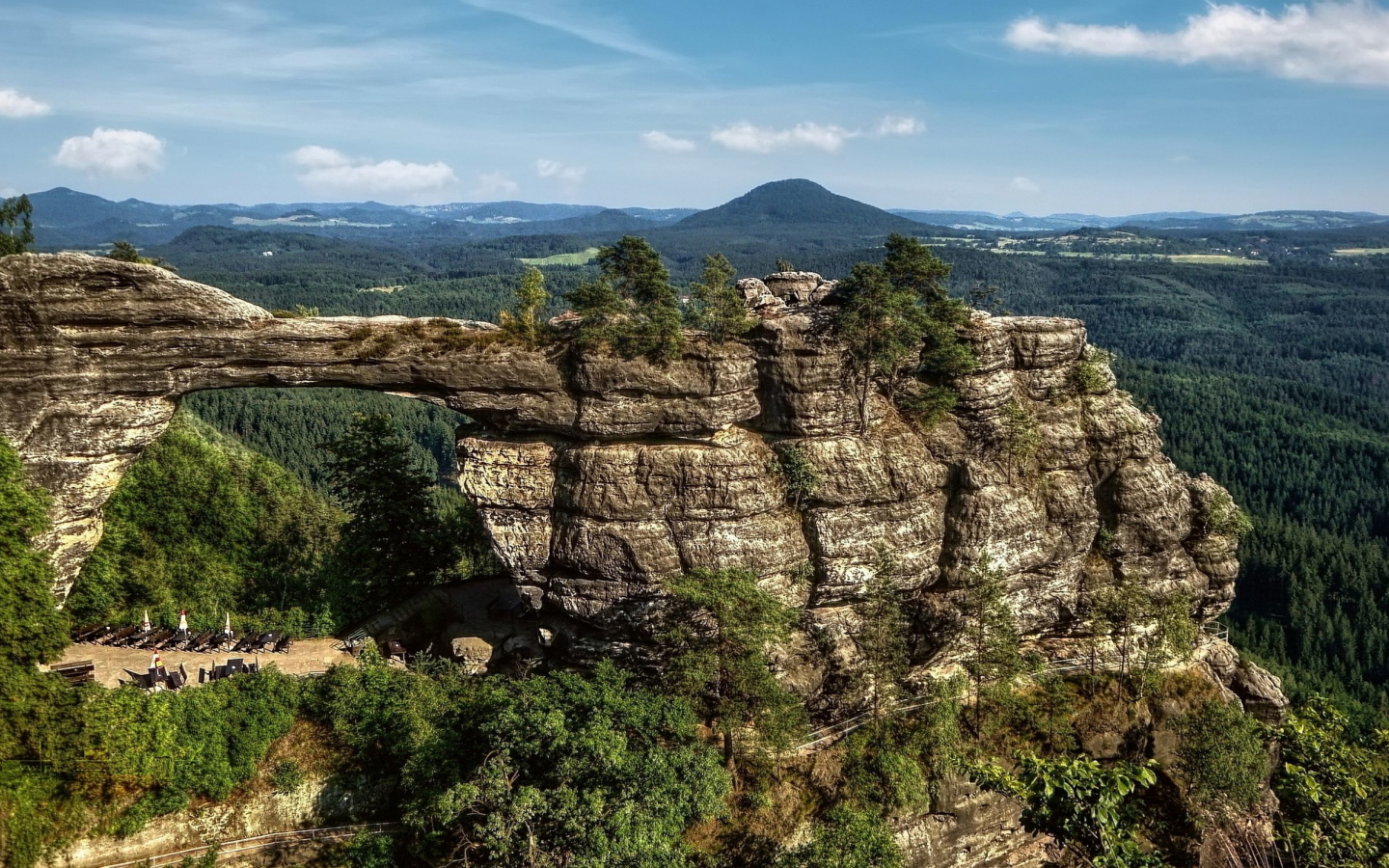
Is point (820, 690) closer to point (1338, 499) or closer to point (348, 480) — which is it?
point (348, 480)

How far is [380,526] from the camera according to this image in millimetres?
38344

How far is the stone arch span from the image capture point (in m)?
29.2

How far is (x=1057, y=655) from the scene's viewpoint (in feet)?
120

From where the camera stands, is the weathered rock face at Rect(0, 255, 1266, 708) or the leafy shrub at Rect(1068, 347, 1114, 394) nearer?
the weathered rock face at Rect(0, 255, 1266, 708)

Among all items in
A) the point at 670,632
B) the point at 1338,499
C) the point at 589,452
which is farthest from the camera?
the point at 1338,499

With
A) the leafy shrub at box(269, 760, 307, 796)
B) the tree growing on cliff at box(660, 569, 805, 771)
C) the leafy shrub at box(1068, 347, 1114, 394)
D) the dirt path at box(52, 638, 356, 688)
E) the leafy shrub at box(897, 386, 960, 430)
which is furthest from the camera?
the leafy shrub at box(1068, 347, 1114, 394)

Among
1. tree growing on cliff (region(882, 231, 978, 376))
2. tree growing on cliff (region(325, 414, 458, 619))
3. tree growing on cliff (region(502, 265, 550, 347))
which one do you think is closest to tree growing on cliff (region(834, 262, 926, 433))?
tree growing on cliff (region(882, 231, 978, 376))

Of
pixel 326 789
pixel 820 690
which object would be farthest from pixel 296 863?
pixel 820 690

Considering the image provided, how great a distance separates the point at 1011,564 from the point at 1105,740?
856 cm

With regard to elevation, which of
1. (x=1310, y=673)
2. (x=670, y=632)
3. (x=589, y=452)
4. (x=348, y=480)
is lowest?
(x=1310, y=673)

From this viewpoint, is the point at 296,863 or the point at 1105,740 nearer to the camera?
the point at 296,863

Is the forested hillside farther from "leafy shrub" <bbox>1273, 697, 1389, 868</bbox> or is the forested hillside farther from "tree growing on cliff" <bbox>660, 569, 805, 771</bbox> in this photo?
"leafy shrub" <bbox>1273, 697, 1389, 868</bbox>

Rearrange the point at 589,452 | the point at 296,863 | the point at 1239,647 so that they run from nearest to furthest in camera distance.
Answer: the point at 296,863 < the point at 589,452 < the point at 1239,647

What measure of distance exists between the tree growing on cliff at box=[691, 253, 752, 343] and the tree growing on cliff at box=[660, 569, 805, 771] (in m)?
9.98
